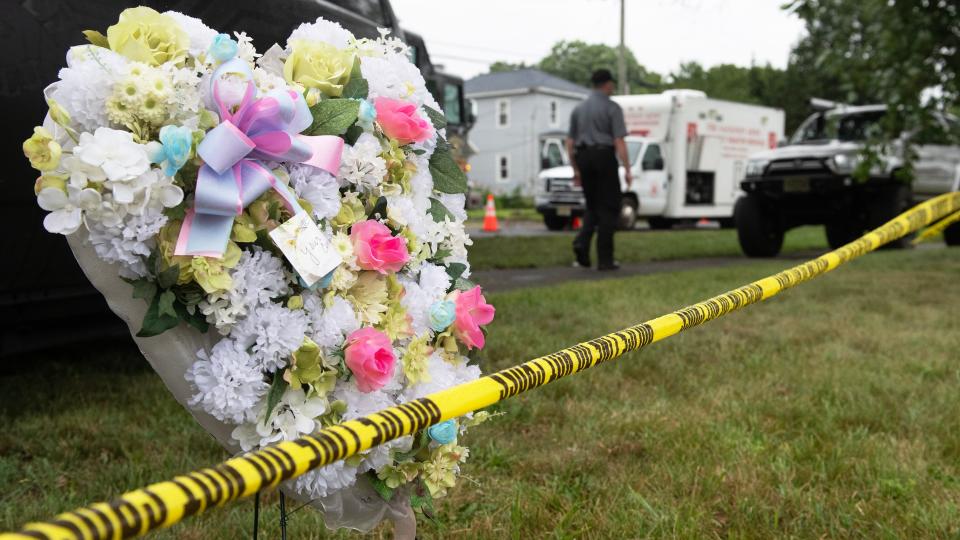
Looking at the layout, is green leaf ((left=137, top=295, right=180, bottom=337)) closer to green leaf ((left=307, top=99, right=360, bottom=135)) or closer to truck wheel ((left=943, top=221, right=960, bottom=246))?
green leaf ((left=307, top=99, right=360, bottom=135))

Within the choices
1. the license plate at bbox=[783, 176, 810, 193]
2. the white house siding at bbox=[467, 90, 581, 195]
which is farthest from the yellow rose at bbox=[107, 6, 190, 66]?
the white house siding at bbox=[467, 90, 581, 195]

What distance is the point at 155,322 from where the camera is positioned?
1.31 metres

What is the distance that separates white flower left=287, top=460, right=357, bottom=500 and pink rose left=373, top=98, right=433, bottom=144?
23.6 inches

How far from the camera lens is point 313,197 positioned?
149 centimetres

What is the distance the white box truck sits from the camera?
766 inches

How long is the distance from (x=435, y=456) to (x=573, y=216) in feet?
59.1

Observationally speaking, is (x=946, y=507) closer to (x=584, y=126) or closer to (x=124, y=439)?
(x=124, y=439)

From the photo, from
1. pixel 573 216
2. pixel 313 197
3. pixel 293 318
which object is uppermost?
pixel 313 197

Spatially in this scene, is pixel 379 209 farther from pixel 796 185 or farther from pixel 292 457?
pixel 796 185

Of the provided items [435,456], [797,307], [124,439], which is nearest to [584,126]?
[797,307]

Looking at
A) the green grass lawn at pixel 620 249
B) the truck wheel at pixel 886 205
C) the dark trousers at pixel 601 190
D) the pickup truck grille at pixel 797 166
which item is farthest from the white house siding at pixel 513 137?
the dark trousers at pixel 601 190

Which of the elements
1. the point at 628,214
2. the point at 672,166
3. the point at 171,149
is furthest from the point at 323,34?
the point at 672,166

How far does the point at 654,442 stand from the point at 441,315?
1.60 m

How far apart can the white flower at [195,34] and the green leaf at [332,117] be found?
20cm
